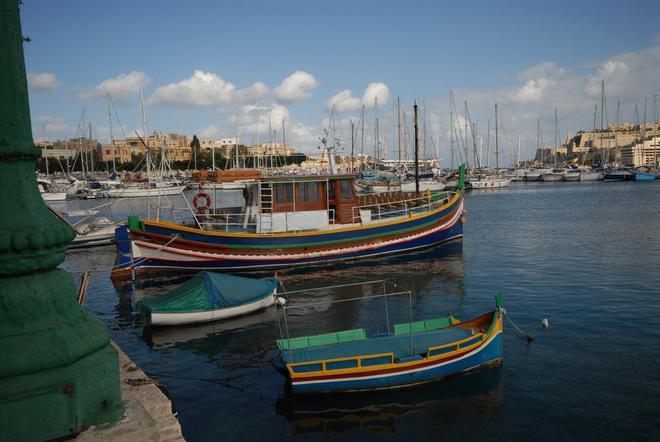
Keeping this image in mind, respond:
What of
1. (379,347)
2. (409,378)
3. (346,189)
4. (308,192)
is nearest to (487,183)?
(346,189)

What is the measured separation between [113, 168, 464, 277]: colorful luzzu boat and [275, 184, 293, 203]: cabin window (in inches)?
2.1

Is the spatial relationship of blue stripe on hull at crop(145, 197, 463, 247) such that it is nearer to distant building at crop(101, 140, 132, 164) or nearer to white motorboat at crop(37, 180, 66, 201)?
white motorboat at crop(37, 180, 66, 201)

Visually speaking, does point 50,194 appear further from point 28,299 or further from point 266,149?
point 28,299

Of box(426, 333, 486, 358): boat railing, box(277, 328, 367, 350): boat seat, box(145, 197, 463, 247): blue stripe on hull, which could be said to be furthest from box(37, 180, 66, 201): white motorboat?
box(426, 333, 486, 358): boat railing

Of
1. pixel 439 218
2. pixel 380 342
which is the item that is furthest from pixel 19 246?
pixel 439 218

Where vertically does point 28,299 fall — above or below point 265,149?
below

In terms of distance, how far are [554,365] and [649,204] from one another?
5348 cm

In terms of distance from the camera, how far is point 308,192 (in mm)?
27250

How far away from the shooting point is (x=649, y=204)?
57062 millimetres

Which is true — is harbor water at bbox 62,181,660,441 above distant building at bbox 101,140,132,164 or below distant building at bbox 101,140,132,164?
below

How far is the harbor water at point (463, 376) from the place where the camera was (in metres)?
10.8

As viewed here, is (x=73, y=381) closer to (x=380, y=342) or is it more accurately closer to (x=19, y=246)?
(x=19, y=246)

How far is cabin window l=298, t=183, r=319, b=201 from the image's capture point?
1067 inches

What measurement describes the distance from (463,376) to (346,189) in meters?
16.6
